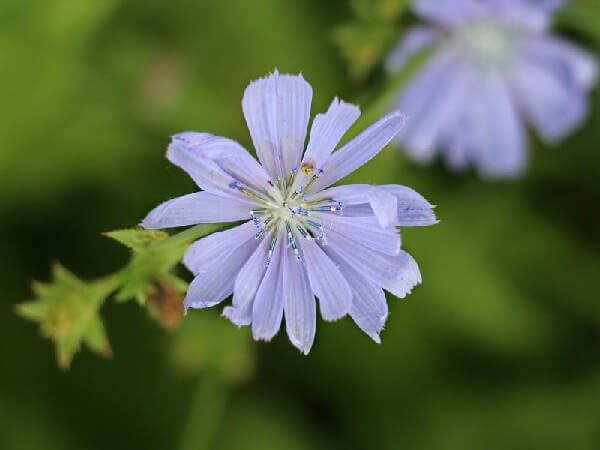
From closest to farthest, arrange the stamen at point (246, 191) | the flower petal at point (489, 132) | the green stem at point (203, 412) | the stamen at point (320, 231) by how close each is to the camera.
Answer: the stamen at point (246, 191)
the stamen at point (320, 231)
the green stem at point (203, 412)
the flower petal at point (489, 132)

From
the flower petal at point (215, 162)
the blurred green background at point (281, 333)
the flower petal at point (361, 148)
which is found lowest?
the flower petal at point (215, 162)

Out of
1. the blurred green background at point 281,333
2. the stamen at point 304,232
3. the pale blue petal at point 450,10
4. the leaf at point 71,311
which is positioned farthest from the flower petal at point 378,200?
the blurred green background at point 281,333

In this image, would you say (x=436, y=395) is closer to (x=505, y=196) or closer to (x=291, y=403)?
(x=291, y=403)

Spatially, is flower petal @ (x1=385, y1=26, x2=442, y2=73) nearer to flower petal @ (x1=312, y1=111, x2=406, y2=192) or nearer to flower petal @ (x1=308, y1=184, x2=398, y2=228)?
flower petal @ (x1=312, y1=111, x2=406, y2=192)

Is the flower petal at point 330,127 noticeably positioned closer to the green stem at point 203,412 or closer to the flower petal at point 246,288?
the flower petal at point 246,288

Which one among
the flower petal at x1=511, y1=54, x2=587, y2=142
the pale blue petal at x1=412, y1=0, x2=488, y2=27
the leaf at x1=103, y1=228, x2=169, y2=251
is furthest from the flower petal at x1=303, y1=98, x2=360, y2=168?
the flower petal at x1=511, y1=54, x2=587, y2=142

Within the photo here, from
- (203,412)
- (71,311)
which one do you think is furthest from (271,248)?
(203,412)
